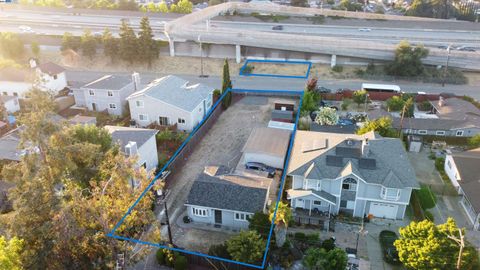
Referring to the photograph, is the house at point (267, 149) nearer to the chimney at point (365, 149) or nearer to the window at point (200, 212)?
the chimney at point (365, 149)

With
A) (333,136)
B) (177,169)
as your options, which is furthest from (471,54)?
(177,169)

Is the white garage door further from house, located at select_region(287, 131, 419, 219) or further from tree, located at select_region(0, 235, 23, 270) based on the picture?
tree, located at select_region(0, 235, 23, 270)

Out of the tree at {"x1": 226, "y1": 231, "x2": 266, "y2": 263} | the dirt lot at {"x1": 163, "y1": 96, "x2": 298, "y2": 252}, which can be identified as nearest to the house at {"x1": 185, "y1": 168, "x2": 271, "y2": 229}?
the dirt lot at {"x1": 163, "y1": 96, "x2": 298, "y2": 252}

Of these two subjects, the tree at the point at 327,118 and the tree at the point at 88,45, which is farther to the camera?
the tree at the point at 88,45

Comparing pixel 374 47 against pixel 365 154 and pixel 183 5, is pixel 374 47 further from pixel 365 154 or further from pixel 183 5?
pixel 183 5

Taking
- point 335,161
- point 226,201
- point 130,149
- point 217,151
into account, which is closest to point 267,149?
point 217,151

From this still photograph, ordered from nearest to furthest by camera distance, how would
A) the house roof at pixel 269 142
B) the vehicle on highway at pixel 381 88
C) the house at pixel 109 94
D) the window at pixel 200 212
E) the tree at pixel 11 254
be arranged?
the tree at pixel 11 254, the window at pixel 200 212, the house roof at pixel 269 142, the house at pixel 109 94, the vehicle on highway at pixel 381 88

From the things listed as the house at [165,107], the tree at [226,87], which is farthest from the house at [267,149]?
the tree at [226,87]

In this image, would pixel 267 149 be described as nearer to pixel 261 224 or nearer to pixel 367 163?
pixel 367 163
